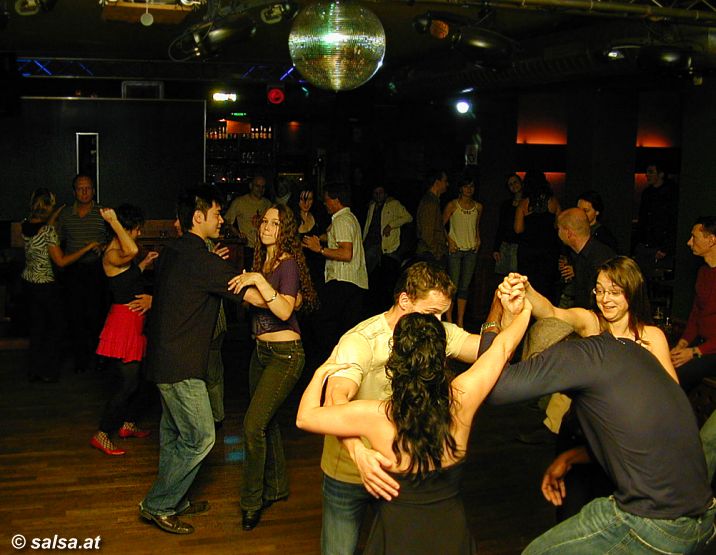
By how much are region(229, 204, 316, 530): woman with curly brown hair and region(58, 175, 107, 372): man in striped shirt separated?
2940 millimetres

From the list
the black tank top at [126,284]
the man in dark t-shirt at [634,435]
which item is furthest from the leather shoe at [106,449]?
the man in dark t-shirt at [634,435]

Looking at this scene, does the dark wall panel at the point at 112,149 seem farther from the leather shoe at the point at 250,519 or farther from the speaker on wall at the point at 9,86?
the leather shoe at the point at 250,519

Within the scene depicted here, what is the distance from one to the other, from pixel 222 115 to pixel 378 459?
11102 millimetres

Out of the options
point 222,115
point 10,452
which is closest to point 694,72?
point 10,452

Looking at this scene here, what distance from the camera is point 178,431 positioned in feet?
12.6

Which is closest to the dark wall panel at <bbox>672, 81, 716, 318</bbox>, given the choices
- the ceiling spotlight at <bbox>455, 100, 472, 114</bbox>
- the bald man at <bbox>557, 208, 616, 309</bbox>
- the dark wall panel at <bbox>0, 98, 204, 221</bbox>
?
the bald man at <bbox>557, 208, 616, 309</bbox>

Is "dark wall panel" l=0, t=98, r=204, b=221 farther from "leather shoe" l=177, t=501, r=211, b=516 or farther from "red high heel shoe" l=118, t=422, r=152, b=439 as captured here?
"leather shoe" l=177, t=501, r=211, b=516

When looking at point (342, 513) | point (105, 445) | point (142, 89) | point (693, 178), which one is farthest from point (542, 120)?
point (342, 513)

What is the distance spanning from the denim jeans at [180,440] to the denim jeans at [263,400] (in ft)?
0.61

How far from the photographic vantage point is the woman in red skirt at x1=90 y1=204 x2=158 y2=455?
4711 mm

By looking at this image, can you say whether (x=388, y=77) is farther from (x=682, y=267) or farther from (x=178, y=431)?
(x=178, y=431)

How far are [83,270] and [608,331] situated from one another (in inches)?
184

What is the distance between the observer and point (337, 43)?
13.4ft

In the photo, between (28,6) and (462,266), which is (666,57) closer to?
(462,266)
